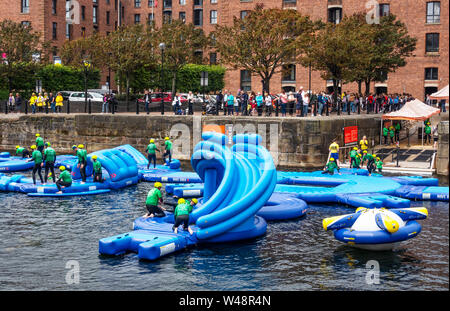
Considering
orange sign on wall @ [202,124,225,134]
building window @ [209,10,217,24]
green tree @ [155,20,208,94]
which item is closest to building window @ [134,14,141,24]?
building window @ [209,10,217,24]

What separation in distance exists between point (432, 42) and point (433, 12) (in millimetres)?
2820

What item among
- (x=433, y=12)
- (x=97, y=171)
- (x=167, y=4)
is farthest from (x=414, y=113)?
(x=167, y=4)

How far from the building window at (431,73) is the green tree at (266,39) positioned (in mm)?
20266

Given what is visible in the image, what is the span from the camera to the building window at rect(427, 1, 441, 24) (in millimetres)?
57812

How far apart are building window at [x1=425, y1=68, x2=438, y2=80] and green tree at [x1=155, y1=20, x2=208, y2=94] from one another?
22048mm

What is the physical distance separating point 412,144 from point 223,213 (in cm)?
2581

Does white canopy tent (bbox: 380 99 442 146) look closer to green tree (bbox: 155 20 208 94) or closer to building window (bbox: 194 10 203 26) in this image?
green tree (bbox: 155 20 208 94)

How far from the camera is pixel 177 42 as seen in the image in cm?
5925

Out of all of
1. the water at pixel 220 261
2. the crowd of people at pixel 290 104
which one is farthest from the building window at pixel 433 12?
the water at pixel 220 261

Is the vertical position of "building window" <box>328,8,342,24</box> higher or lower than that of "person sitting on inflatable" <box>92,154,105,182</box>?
higher

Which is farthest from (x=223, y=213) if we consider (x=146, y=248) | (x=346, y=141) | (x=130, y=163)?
(x=346, y=141)

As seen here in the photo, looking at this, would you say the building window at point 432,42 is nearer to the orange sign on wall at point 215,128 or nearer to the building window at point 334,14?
the building window at point 334,14
